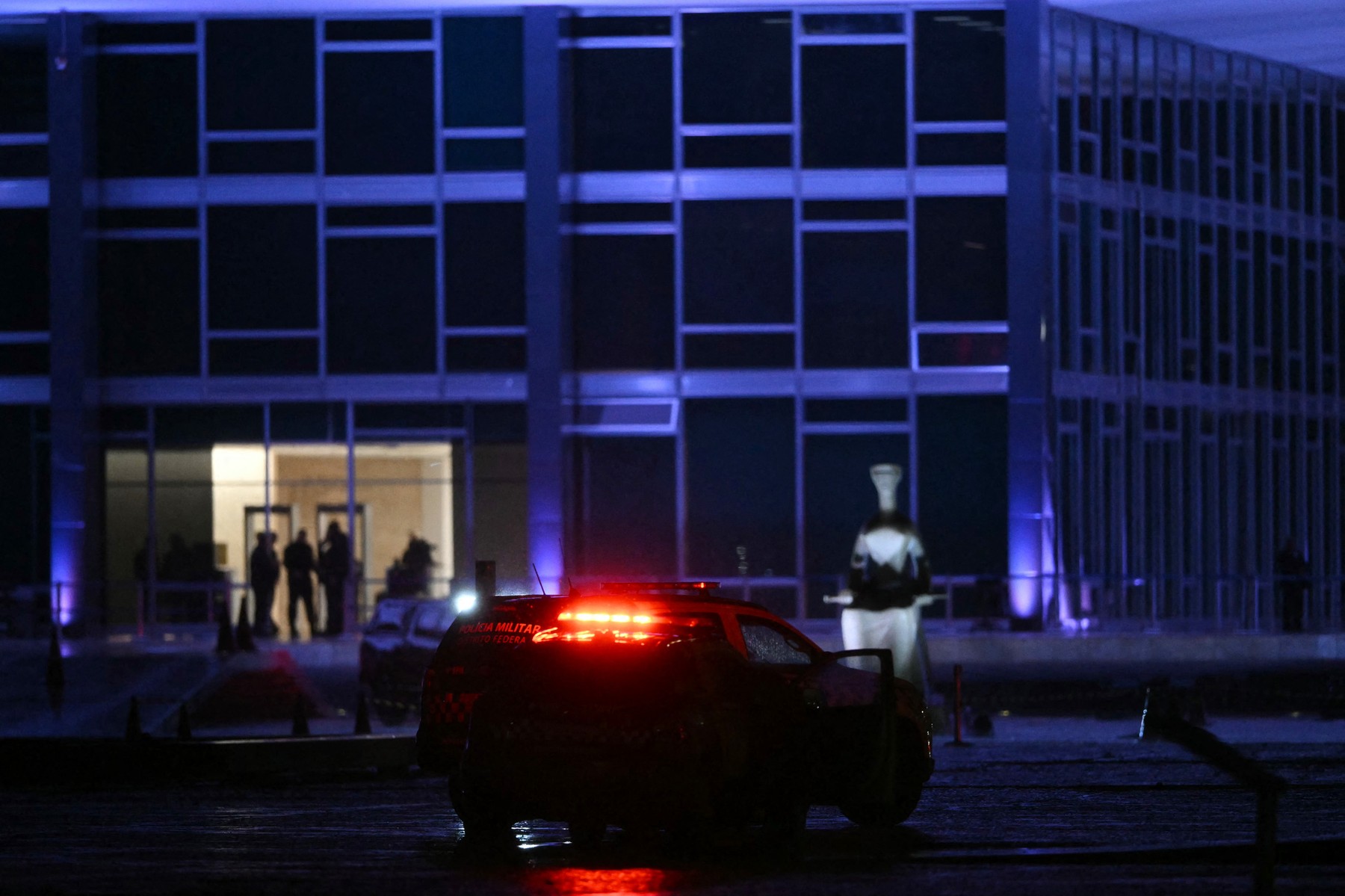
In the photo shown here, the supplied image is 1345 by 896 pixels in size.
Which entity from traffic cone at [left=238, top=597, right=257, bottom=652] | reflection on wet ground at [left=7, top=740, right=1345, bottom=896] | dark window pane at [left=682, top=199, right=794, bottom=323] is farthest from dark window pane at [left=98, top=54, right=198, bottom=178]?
reflection on wet ground at [left=7, top=740, right=1345, bottom=896]

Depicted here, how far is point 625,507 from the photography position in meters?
32.8

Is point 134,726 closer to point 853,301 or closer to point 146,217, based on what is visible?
point 146,217

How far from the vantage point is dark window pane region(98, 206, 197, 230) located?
3306 centimetres

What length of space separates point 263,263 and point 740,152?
7.82 m

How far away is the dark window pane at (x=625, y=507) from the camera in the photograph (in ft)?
107

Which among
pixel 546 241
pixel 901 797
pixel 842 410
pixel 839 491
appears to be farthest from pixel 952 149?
pixel 901 797

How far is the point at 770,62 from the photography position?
32750 millimetres

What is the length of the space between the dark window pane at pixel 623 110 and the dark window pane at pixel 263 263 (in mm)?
4589

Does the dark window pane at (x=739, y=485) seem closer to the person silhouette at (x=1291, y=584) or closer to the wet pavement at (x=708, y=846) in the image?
the person silhouette at (x=1291, y=584)

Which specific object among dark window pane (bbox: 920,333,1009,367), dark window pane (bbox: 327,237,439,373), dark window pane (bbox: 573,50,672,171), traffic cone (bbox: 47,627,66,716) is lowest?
traffic cone (bbox: 47,627,66,716)

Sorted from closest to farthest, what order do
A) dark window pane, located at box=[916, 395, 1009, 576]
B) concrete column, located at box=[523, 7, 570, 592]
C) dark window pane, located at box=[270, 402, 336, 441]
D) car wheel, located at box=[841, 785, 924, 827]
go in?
car wheel, located at box=[841, 785, 924, 827] → concrete column, located at box=[523, 7, 570, 592] → dark window pane, located at box=[916, 395, 1009, 576] → dark window pane, located at box=[270, 402, 336, 441]

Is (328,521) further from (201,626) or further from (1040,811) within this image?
(1040,811)

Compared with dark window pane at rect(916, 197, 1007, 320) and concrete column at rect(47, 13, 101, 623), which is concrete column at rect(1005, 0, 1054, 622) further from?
concrete column at rect(47, 13, 101, 623)

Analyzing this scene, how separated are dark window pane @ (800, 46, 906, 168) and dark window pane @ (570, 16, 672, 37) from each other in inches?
90.3
